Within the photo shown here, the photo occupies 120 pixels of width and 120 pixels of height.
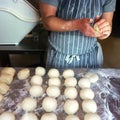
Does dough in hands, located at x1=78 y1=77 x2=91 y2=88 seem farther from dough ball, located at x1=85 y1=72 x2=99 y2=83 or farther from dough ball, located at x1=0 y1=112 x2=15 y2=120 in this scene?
dough ball, located at x1=0 y1=112 x2=15 y2=120

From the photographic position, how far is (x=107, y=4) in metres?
1.18

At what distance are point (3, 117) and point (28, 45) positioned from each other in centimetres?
86

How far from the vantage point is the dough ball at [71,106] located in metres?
0.89

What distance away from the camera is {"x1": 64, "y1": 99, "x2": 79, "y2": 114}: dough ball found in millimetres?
894

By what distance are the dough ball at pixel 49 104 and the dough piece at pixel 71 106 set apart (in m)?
0.04

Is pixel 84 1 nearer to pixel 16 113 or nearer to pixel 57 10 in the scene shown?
pixel 57 10

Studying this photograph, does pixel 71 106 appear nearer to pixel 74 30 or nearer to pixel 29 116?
pixel 29 116

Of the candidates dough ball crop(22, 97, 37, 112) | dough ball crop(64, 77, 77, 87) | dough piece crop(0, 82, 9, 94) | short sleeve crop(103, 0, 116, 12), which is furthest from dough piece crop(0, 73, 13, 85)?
short sleeve crop(103, 0, 116, 12)

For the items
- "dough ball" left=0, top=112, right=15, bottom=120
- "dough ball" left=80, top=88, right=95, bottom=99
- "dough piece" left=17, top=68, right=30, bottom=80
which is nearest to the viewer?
"dough ball" left=0, top=112, right=15, bottom=120

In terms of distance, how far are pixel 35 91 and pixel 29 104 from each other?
0.28 feet

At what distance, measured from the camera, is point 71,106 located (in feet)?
2.94

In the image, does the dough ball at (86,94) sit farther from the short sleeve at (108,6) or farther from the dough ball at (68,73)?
the short sleeve at (108,6)

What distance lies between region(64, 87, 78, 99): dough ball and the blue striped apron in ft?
0.89

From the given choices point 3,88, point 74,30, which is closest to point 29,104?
point 3,88
